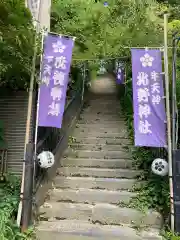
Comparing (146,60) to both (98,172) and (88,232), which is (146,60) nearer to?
(98,172)

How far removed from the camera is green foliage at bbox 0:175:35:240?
6.12 m

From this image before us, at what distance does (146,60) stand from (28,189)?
396 cm

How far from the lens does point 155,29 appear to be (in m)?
12.1

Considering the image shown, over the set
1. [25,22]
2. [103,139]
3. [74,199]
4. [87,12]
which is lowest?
[74,199]

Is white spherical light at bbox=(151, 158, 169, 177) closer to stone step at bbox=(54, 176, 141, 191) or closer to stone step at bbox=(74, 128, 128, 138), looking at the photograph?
→ stone step at bbox=(54, 176, 141, 191)

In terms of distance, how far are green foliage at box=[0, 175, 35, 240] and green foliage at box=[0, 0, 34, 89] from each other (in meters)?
2.76

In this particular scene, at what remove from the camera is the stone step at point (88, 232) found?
6641mm

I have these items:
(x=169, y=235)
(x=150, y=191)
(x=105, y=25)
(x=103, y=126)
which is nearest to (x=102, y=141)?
(x=103, y=126)

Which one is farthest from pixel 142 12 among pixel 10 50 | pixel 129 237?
pixel 129 237

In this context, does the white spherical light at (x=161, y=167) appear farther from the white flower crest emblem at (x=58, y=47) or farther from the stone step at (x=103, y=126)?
the stone step at (x=103, y=126)

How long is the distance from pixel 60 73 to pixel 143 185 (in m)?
3.42

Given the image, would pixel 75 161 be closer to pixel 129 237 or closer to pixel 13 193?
pixel 13 193

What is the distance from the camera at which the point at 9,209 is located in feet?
22.0

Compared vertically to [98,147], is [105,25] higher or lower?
higher
